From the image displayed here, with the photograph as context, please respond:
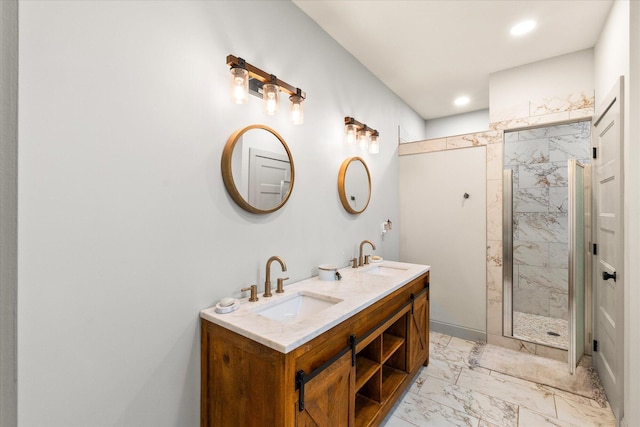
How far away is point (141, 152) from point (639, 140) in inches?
96.7

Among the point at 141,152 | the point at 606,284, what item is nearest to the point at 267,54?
the point at 141,152

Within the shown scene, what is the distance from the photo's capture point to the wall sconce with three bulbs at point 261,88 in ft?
4.77

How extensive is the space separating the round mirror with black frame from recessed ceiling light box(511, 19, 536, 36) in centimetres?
202

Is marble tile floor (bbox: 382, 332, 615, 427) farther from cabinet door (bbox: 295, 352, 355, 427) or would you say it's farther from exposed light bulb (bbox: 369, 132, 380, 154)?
exposed light bulb (bbox: 369, 132, 380, 154)

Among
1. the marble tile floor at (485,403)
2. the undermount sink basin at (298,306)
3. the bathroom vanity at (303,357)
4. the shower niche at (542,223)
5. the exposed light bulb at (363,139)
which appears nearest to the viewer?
the bathroom vanity at (303,357)

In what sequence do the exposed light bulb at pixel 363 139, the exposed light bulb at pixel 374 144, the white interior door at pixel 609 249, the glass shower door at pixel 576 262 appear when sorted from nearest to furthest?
the white interior door at pixel 609 249 → the glass shower door at pixel 576 262 → the exposed light bulb at pixel 363 139 → the exposed light bulb at pixel 374 144

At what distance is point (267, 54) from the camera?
5.71 feet

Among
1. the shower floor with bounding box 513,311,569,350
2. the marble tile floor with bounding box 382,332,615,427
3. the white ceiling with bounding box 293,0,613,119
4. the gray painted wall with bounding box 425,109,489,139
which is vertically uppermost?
the white ceiling with bounding box 293,0,613,119

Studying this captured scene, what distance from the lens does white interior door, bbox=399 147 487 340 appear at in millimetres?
2934

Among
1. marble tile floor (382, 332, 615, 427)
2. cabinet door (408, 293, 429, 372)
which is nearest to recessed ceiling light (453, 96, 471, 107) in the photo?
cabinet door (408, 293, 429, 372)

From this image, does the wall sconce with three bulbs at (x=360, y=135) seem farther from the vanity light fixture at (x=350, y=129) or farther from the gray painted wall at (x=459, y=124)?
the gray painted wall at (x=459, y=124)

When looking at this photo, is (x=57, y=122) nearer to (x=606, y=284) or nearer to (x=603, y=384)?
(x=606, y=284)

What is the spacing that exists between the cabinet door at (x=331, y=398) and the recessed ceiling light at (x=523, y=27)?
2.63m

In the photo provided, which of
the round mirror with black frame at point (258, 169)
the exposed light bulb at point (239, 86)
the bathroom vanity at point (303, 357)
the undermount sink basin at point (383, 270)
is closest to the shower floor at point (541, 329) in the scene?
the undermount sink basin at point (383, 270)
